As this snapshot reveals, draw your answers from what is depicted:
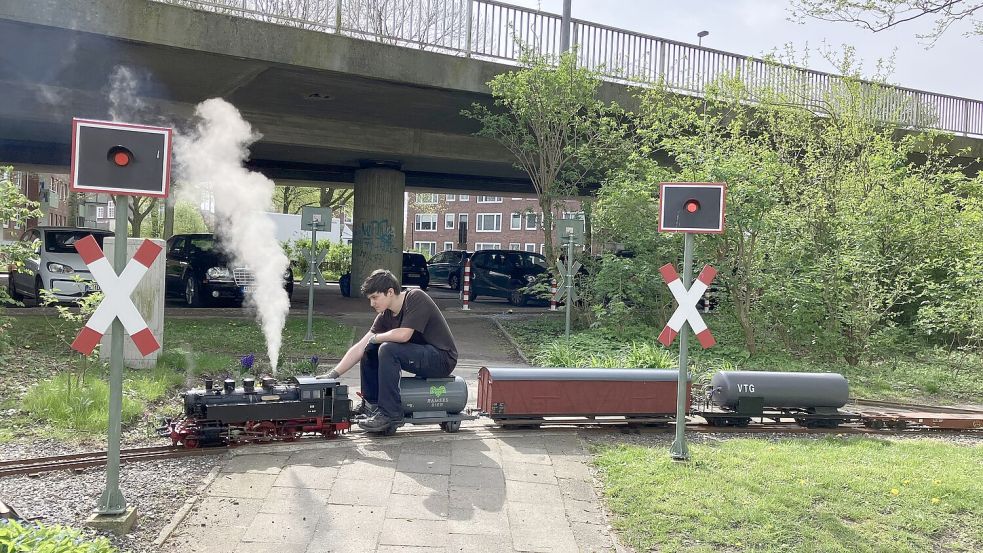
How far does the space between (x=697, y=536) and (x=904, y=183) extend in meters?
11.9

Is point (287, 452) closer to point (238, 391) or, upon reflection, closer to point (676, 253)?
point (238, 391)

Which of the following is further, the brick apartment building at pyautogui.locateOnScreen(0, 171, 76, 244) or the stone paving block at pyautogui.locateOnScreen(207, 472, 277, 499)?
the brick apartment building at pyautogui.locateOnScreen(0, 171, 76, 244)

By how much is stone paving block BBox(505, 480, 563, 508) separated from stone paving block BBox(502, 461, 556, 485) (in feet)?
0.33

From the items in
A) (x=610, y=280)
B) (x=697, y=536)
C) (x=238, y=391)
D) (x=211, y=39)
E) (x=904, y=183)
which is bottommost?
(x=697, y=536)

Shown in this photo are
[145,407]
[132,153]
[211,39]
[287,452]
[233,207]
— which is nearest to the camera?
[132,153]

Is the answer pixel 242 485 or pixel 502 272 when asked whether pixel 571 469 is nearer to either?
pixel 242 485

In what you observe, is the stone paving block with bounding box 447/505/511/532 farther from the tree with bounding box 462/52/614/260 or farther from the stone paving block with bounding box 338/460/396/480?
the tree with bounding box 462/52/614/260

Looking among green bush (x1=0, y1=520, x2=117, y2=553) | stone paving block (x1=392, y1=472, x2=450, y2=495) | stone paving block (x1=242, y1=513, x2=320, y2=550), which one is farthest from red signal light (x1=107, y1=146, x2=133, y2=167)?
stone paving block (x1=392, y1=472, x2=450, y2=495)

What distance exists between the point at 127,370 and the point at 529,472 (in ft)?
19.1

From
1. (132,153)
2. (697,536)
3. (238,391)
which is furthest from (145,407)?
(697,536)

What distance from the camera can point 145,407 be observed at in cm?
766

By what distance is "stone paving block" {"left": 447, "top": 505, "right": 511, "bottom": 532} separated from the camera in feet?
15.9

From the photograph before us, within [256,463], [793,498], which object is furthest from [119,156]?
[793,498]

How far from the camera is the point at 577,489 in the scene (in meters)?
5.87
